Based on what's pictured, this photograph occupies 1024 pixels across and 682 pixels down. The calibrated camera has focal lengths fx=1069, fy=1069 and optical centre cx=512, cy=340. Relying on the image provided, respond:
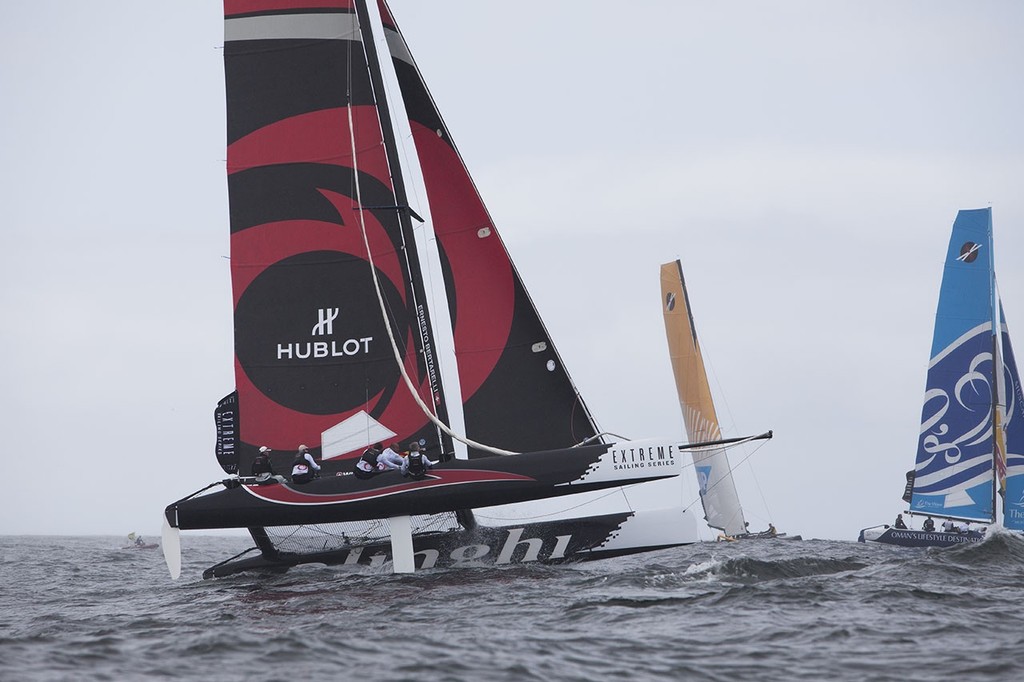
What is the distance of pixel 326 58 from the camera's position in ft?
58.8

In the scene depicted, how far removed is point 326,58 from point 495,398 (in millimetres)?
6365

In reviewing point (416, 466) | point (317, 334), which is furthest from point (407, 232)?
point (416, 466)

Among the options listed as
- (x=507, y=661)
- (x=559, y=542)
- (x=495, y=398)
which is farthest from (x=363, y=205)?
(x=507, y=661)

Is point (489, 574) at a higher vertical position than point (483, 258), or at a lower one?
lower

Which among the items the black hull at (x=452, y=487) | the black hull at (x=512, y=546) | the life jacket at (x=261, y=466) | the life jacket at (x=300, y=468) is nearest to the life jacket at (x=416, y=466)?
the black hull at (x=452, y=487)

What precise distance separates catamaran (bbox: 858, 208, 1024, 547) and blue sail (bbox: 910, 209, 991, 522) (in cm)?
3

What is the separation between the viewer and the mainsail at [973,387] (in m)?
30.7

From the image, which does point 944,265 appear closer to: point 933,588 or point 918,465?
point 918,465

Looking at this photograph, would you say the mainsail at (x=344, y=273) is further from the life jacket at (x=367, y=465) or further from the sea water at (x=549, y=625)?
the sea water at (x=549, y=625)

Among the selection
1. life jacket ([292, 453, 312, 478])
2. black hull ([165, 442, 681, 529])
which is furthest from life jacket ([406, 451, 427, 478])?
life jacket ([292, 453, 312, 478])

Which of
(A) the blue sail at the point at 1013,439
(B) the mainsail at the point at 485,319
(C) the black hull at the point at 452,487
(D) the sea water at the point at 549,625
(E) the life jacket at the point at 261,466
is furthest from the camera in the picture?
(A) the blue sail at the point at 1013,439

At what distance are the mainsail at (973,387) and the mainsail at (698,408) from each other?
22.6ft

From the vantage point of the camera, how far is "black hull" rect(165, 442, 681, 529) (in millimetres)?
15219

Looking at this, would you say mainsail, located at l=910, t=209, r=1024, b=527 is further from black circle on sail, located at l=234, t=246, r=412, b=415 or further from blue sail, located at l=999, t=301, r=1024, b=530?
black circle on sail, located at l=234, t=246, r=412, b=415
